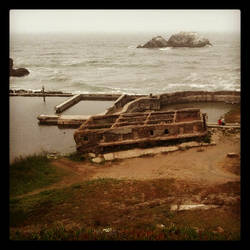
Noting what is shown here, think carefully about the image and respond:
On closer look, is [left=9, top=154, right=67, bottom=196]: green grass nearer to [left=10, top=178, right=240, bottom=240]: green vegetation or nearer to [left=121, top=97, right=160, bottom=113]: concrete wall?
[left=10, top=178, right=240, bottom=240]: green vegetation

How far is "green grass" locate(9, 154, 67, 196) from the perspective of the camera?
14.3 metres

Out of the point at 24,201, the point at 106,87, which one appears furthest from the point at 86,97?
the point at 24,201

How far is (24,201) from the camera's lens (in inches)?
483

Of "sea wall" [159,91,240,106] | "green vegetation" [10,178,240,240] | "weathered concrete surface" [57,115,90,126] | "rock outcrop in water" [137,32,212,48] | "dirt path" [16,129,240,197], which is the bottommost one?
"green vegetation" [10,178,240,240]

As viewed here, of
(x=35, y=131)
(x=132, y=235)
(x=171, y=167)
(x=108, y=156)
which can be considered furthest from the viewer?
(x=35, y=131)

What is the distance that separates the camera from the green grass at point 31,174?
14.3 meters

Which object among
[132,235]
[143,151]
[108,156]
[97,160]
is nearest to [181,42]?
[143,151]

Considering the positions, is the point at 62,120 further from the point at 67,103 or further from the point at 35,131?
the point at 67,103

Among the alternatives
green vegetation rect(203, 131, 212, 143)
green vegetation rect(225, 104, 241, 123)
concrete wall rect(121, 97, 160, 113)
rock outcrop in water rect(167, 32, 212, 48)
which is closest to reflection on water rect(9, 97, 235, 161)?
green vegetation rect(225, 104, 241, 123)

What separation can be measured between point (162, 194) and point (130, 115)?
10.5 meters

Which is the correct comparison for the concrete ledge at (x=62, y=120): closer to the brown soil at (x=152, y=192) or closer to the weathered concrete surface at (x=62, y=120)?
the weathered concrete surface at (x=62, y=120)

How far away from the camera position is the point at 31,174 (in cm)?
1557

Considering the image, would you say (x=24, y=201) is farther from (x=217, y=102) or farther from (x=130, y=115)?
(x=217, y=102)
